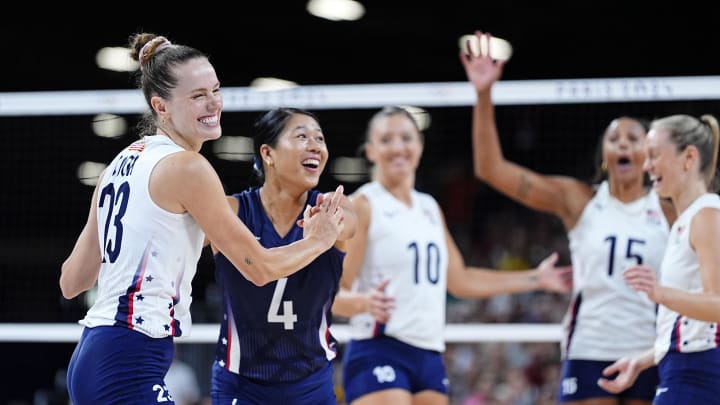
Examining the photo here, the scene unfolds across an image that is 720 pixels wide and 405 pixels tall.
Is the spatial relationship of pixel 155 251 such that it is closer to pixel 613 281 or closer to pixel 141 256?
pixel 141 256

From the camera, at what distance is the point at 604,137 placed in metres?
6.34

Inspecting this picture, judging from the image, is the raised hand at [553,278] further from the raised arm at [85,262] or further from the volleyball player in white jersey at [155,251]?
the raised arm at [85,262]

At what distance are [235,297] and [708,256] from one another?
2284 millimetres

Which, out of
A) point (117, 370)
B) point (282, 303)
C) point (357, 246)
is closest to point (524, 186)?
point (357, 246)

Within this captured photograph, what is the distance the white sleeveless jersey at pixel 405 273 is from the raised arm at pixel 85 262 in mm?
2195

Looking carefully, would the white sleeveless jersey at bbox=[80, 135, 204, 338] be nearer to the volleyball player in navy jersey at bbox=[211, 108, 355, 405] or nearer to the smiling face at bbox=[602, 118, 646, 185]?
the volleyball player in navy jersey at bbox=[211, 108, 355, 405]

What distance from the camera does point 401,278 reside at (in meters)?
6.33

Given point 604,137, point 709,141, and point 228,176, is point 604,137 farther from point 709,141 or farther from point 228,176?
point 228,176

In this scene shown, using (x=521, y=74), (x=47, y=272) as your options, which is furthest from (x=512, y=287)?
(x=47, y=272)

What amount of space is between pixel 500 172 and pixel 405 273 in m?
0.92

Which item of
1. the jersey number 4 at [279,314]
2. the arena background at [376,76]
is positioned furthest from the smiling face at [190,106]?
the arena background at [376,76]

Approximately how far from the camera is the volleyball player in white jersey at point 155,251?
3.81 metres

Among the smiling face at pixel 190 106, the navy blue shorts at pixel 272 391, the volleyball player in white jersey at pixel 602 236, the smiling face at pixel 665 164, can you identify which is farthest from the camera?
the volleyball player in white jersey at pixel 602 236

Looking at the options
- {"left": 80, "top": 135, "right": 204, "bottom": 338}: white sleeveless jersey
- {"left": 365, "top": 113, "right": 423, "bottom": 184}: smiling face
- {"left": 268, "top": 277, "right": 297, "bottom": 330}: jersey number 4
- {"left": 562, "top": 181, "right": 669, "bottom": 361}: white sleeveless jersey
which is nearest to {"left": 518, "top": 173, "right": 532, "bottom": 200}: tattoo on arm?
{"left": 562, "top": 181, "right": 669, "bottom": 361}: white sleeveless jersey
